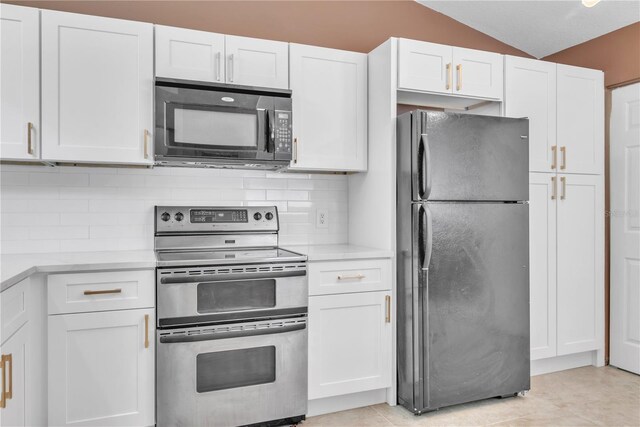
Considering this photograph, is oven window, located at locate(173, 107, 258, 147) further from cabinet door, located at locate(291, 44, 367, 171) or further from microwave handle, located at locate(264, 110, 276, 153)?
cabinet door, located at locate(291, 44, 367, 171)

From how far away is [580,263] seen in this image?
3.25 metres

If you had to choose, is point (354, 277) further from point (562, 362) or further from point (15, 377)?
point (562, 362)

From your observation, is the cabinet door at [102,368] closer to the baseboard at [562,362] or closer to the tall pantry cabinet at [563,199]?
the tall pantry cabinet at [563,199]

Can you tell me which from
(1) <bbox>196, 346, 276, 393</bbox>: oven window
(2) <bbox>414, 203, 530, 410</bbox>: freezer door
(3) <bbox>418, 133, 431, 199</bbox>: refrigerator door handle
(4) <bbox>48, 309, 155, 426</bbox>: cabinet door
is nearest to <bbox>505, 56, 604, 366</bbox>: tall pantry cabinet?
(2) <bbox>414, 203, 530, 410</bbox>: freezer door

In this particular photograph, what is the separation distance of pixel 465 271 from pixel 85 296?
196 cm

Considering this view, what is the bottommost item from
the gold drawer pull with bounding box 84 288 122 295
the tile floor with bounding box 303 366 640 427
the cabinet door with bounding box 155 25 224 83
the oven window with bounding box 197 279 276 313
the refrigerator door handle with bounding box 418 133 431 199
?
the tile floor with bounding box 303 366 640 427

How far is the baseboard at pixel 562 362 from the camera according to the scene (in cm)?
321

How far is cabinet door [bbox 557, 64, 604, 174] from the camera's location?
3207 millimetres

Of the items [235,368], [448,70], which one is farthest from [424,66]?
[235,368]

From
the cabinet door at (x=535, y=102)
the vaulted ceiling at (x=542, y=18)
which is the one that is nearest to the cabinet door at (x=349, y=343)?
the cabinet door at (x=535, y=102)

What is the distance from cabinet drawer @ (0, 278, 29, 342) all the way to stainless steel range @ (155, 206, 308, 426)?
21.2 inches

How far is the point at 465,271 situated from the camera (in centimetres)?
263

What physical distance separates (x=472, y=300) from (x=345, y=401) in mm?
934

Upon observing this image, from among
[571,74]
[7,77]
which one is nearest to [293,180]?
[7,77]
